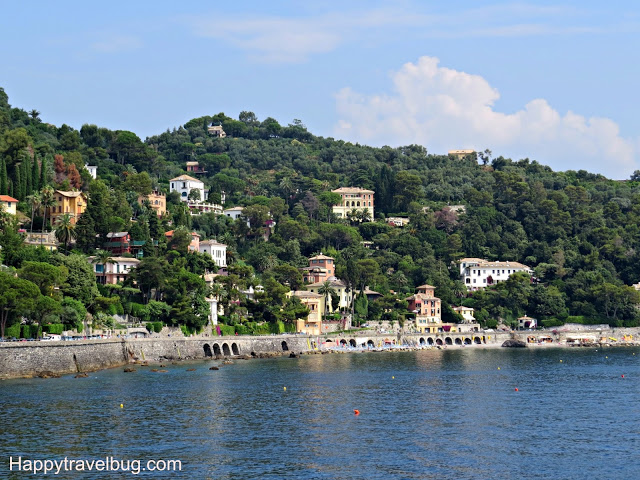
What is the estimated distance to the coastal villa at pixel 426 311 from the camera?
14277cm

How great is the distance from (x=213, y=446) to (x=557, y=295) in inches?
4463

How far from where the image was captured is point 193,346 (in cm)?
10338

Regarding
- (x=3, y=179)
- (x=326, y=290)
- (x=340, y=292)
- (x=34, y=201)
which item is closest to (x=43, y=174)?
(x=3, y=179)

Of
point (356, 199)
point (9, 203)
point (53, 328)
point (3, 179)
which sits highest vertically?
point (356, 199)

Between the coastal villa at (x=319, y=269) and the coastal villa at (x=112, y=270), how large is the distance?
3708 centimetres

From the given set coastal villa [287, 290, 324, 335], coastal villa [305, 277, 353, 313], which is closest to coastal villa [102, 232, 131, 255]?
coastal villa [287, 290, 324, 335]

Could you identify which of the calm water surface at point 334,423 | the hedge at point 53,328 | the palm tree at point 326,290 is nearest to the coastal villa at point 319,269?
the palm tree at point 326,290

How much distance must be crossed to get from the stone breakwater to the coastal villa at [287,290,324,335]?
435 cm

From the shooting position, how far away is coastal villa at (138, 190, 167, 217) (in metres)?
145

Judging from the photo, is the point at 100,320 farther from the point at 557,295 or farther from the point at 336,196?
the point at 336,196

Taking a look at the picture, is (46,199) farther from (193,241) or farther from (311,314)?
(311,314)

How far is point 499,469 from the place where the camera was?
44.3 m

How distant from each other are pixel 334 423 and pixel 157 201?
3853 inches

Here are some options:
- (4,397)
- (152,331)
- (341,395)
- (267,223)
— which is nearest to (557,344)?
(267,223)
